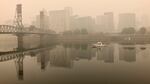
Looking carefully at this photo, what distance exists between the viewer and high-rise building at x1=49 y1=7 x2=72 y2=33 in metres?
180

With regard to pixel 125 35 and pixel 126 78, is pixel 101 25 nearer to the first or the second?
pixel 125 35

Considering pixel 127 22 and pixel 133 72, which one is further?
pixel 127 22

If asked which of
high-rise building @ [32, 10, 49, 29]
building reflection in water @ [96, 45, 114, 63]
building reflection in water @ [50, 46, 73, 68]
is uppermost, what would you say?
high-rise building @ [32, 10, 49, 29]

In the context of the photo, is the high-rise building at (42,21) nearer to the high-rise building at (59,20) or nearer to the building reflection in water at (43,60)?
the high-rise building at (59,20)

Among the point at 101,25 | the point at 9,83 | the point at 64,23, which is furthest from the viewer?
the point at 101,25

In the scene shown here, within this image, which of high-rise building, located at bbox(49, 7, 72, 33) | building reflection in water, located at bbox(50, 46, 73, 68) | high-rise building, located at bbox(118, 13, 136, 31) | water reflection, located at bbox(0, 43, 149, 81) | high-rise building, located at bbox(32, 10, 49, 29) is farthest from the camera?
high-rise building, located at bbox(118, 13, 136, 31)

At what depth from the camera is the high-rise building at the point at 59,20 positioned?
180125mm

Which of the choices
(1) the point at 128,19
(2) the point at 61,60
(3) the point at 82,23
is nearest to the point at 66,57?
(2) the point at 61,60

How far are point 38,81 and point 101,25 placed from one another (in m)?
184

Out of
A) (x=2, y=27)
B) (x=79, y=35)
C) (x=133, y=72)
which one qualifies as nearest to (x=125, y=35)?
(x=79, y=35)

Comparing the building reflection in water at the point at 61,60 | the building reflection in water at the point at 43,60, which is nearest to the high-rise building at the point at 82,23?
the building reflection in water at the point at 61,60

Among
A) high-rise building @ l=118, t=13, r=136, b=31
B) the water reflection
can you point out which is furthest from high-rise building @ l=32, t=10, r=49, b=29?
high-rise building @ l=118, t=13, r=136, b=31

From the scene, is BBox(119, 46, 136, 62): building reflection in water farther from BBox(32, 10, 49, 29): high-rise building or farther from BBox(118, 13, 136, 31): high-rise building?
BBox(118, 13, 136, 31): high-rise building

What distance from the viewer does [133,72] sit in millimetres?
20516
